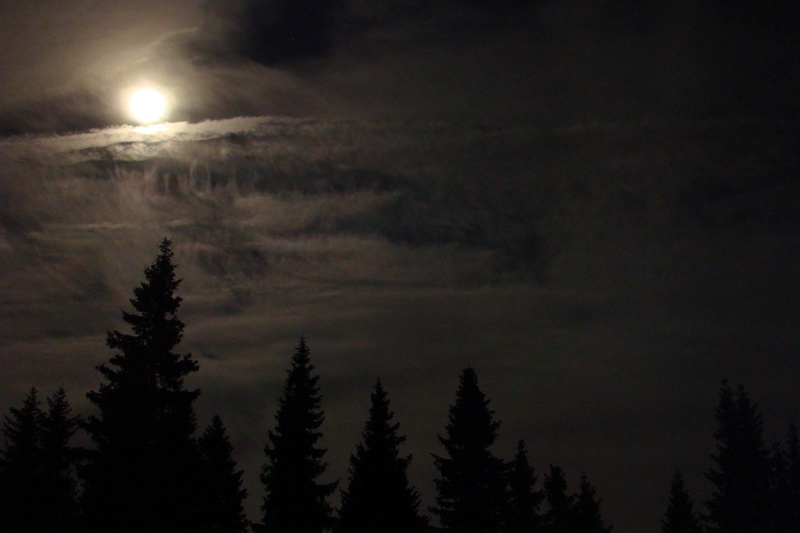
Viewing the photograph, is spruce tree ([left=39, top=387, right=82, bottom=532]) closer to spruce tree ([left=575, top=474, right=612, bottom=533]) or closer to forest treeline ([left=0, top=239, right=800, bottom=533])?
forest treeline ([left=0, top=239, right=800, bottom=533])

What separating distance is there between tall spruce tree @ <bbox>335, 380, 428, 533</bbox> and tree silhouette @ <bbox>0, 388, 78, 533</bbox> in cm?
1452

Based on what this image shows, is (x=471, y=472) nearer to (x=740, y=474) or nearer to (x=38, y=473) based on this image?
(x=38, y=473)

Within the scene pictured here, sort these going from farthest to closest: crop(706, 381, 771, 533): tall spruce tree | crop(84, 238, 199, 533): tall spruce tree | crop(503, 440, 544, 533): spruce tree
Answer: crop(706, 381, 771, 533): tall spruce tree → crop(503, 440, 544, 533): spruce tree → crop(84, 238, 199, 533): tall spruce tree

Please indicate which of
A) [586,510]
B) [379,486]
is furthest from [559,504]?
[379,486]

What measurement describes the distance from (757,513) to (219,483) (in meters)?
52.8

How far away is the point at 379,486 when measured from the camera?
129ft

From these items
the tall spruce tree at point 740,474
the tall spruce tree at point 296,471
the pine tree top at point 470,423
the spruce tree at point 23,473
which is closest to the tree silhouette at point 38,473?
the spruce tree at point 23,473

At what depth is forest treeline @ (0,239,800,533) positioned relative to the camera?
33.4 meters

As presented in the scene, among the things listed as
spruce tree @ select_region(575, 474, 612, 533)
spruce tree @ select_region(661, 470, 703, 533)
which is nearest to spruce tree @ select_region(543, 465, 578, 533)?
spruce tree @ select_region(575, 474, 612, 533)

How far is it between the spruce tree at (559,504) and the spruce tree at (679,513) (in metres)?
21.8

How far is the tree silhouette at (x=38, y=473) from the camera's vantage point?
4250 centimetres

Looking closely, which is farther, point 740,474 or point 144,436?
point 740,474

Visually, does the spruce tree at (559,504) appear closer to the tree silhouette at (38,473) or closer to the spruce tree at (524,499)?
the spruce tree at (524,499)

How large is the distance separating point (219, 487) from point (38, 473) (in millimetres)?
9815
